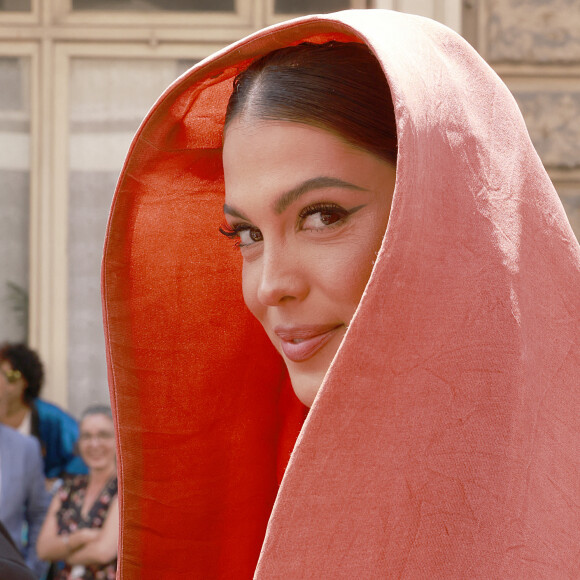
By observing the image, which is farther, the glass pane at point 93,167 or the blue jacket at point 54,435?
the glass pane at point 93,167

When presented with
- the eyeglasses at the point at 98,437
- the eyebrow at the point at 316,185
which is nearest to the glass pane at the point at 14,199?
the eyeglasses at the point at 98,437

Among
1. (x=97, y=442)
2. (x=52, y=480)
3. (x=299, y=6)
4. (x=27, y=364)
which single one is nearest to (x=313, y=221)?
(x=97, y=442)

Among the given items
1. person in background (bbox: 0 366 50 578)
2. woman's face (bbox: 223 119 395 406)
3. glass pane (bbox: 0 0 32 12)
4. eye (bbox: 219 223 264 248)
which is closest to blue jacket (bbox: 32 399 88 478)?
person in background (bbox: 0 366 50 578)

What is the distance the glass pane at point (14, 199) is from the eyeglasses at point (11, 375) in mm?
407

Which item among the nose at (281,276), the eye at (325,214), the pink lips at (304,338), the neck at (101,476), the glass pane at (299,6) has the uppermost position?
the glass pane at (299,6)

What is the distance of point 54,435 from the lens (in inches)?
148

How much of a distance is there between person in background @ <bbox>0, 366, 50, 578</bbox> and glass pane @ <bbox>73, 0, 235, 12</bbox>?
6.53ft

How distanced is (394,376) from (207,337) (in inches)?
24.9

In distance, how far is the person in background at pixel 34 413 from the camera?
3682 millimetres

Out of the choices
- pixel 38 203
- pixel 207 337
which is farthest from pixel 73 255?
pixel 207 337

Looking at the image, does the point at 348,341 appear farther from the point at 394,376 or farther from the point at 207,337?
the point at 207,337

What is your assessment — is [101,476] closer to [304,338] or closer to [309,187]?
[304,338]

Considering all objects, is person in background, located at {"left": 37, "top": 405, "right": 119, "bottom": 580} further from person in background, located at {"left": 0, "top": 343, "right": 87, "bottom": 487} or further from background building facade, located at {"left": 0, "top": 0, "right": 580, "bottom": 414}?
background building facade, located at {"left": 0, "top": 0, "right": 580, "bottom": 414}

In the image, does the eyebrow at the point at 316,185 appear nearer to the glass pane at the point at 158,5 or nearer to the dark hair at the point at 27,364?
the dark hair at the point at 27,364
